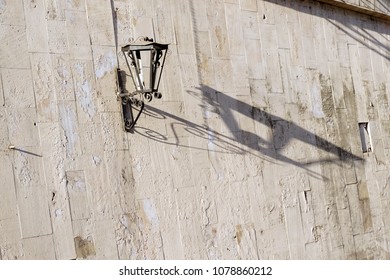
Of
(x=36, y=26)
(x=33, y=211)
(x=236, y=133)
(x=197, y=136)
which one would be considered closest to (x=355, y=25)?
(x=236, y=133)

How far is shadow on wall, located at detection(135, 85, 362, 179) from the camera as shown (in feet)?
24.4

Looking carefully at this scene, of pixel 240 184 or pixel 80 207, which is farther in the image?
pixel 240 184

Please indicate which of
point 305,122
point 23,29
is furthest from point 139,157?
point 305,122

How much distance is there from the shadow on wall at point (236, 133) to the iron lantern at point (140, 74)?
0.17 metres

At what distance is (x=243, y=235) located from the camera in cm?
786

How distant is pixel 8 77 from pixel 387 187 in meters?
5.88

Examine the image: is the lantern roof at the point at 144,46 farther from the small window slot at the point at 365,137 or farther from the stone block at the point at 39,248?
→ the small window slot at the point at 365,137

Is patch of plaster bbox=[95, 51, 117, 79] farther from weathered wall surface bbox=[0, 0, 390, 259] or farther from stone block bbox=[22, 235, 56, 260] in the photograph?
stone block bbox=[22, 235, 56, 260]

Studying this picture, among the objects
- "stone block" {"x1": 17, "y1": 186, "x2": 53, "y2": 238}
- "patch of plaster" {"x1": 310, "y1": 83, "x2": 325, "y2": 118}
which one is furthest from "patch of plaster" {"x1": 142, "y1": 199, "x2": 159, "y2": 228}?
"patch of plaster" {"x1": 310, "y1": 83, "x2": 325, "y2": 118}

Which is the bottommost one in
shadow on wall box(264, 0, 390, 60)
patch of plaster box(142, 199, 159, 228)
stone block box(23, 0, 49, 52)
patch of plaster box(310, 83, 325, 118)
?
patch of plaster box(142, 199, 159, 228)

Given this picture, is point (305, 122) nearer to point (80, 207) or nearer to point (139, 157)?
point (139, 157)

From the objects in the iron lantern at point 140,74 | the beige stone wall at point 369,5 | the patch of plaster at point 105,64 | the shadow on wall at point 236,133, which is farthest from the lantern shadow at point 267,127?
the beige stone wall at point 369,5

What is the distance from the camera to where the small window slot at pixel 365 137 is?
9.98 metres

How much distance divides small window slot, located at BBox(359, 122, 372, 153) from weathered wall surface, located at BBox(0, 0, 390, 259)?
9 centimetres
